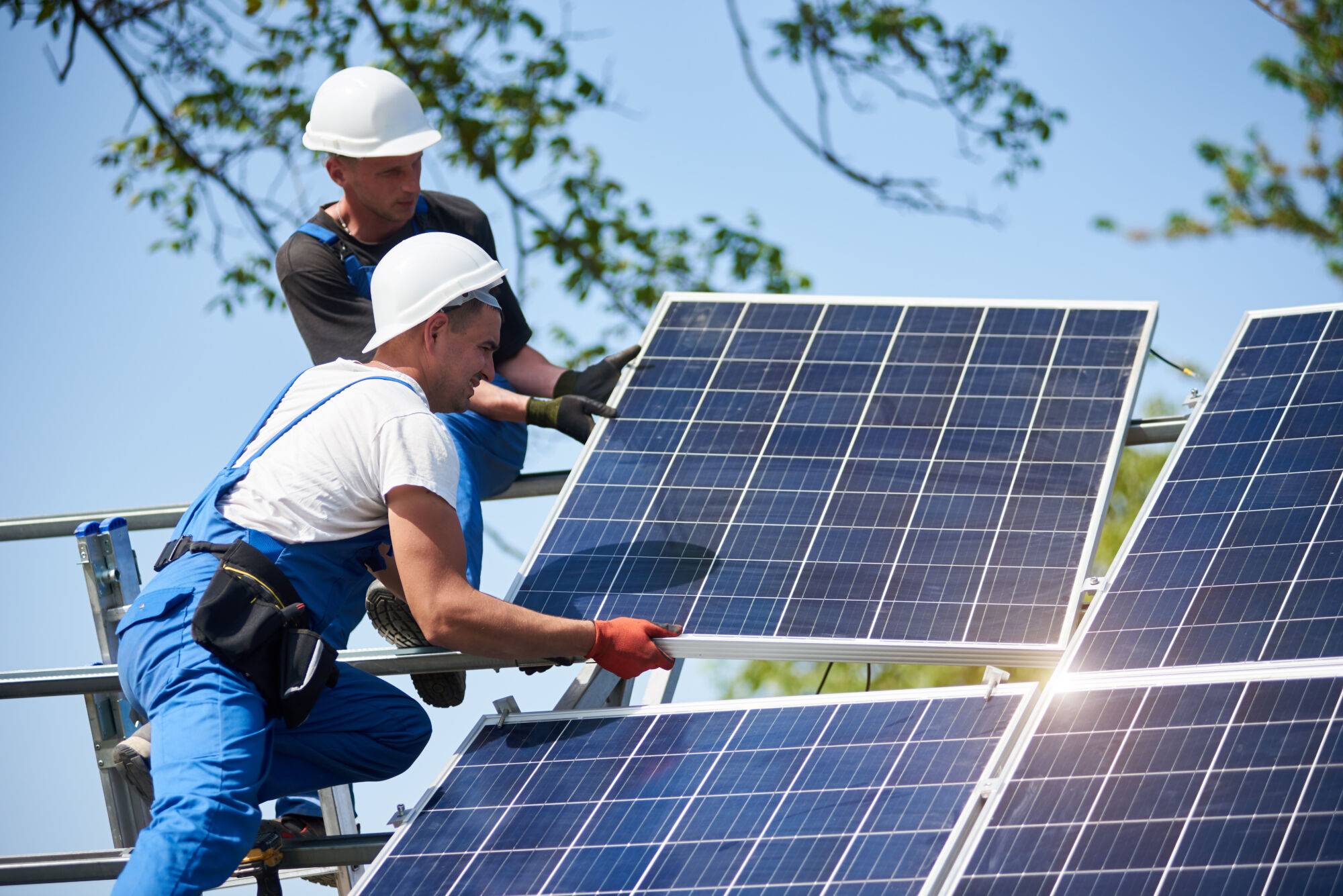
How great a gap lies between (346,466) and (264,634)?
1.60ft

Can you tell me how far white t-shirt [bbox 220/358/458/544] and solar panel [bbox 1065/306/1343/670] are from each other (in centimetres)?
179

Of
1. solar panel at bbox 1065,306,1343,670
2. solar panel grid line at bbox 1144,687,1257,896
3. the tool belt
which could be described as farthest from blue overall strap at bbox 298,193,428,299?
solar panel grid line at bbox 1144,687,1257,896

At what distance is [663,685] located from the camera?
4.61 m

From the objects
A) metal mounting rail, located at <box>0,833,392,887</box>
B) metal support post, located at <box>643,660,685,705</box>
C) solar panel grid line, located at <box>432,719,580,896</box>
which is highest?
solar panel grid line, located at <box>432,719,580,896</box>

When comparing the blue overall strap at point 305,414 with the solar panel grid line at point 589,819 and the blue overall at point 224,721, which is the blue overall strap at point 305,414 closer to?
the blue overall at point 224,721

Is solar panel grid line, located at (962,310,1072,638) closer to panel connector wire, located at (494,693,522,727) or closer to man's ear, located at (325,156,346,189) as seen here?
panel connector wire, located at (494,693,522,727)

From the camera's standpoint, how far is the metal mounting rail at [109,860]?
13.8 feet

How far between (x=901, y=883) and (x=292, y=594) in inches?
70.5

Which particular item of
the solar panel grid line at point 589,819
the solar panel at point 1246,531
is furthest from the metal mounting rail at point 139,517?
the solar panel at point 1246,531

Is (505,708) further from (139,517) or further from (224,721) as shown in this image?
(139,517)

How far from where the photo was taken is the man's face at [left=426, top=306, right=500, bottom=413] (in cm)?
440

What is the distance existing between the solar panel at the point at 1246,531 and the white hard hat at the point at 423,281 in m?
1.94

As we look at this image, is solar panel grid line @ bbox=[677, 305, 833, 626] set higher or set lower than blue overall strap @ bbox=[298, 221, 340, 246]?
lower

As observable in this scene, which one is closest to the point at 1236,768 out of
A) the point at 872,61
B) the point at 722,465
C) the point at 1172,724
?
the point at 1172,724
